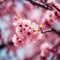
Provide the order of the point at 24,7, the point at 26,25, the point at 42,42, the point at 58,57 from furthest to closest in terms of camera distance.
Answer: the point at 24,7 < the point at 42,42 < the point at 58,57 < the point at 26,25

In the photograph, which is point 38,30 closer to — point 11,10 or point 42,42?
point 42,42

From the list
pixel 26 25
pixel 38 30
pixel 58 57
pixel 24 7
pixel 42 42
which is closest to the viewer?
pixel 26 25

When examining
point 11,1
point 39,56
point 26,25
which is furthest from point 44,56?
point 26,25

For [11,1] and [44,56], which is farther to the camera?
[11,1]

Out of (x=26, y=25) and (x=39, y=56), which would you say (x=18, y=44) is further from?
(x=39, y=56)

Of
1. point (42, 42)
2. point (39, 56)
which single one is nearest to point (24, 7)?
point (42, 42)

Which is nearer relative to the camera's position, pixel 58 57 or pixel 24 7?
pixel 58 57

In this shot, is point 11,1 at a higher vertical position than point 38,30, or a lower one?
lower

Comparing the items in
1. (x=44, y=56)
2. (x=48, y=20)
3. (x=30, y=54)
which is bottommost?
(x=30, y=54)

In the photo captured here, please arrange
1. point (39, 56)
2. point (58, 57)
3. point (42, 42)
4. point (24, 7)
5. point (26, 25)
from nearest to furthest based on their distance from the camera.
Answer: point (26, 25), point (58, 57), point (39, 56), point (42, 42), point (24, 7)
